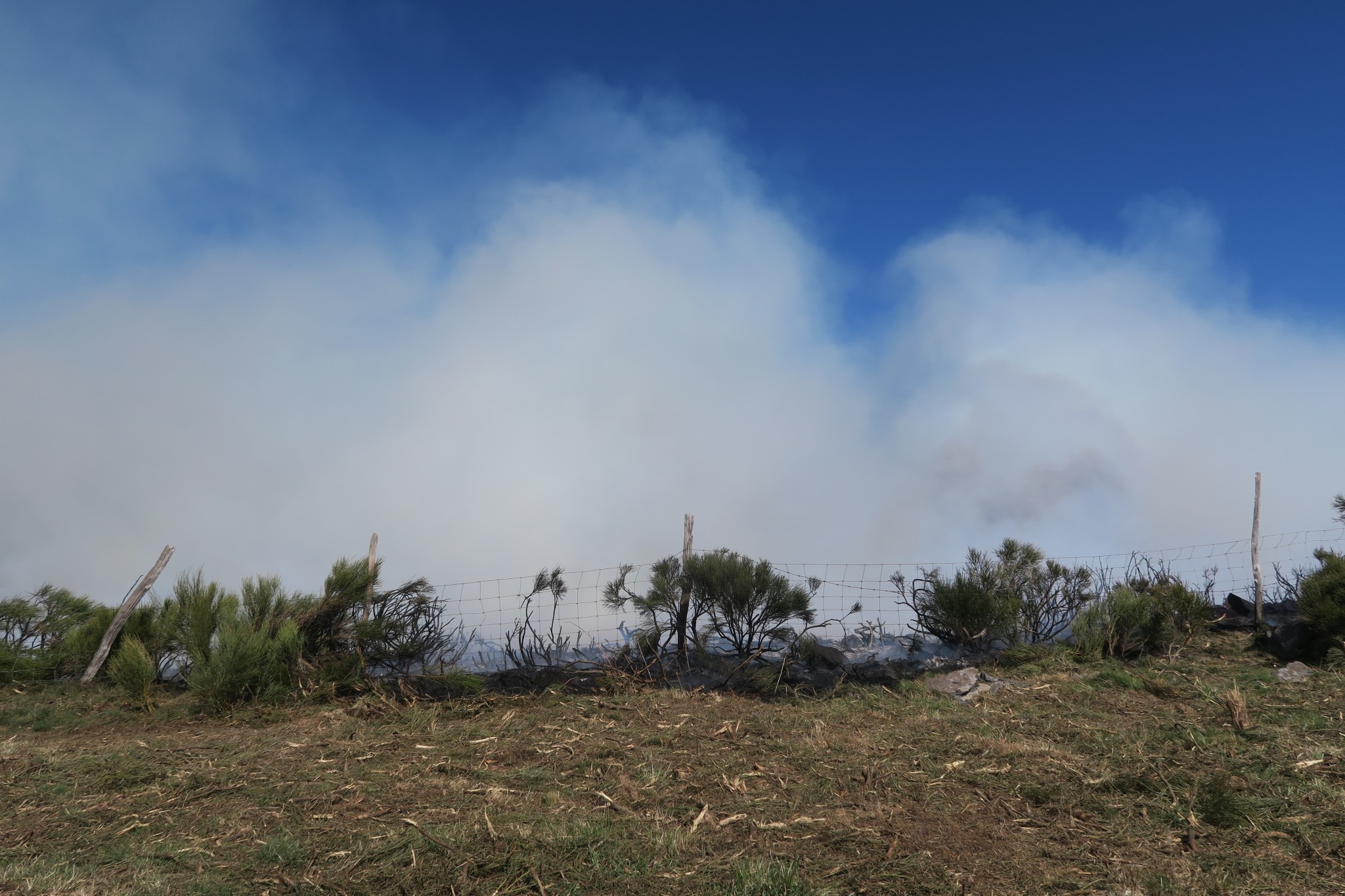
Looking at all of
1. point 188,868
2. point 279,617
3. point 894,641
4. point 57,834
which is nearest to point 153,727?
point 279,617

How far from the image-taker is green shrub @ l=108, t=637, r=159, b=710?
8.56 metres

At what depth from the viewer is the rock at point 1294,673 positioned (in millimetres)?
8273

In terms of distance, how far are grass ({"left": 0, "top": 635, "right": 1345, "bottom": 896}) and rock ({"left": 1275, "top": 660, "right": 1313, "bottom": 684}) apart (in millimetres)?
678

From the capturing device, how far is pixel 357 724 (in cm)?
715

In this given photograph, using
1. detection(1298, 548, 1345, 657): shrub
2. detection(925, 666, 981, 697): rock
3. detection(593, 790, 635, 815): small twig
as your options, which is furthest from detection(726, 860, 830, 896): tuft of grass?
detection(1298, 548, 1345, 657): shrub

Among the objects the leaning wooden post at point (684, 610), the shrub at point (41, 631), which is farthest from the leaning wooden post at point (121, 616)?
the leaning wooden post at point (684, 610)

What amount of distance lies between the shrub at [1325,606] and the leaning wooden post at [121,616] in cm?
1490

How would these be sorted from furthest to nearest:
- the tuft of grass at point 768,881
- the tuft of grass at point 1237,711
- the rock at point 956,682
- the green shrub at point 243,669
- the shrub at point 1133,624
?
the shrub at point 1133,624
the rock at point 956,682
the green shrub at point 243,669
the tuft of grass at point 1237,711
the tuft of grass at point 768,881

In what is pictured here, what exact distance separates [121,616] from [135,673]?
8.83 feet

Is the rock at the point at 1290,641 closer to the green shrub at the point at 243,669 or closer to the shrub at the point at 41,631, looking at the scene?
the green shrub at the point at 243,669

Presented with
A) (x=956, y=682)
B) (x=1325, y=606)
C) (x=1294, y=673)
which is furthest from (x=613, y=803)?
(x=1325, y=606)

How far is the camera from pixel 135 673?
28.3ft

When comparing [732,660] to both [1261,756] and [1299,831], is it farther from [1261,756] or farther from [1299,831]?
[1299,831]

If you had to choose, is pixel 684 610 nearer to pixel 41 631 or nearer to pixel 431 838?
pixel 431 838
